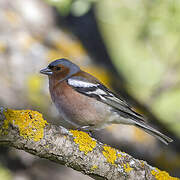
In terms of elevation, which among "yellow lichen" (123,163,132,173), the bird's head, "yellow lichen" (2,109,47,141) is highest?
the bird's head

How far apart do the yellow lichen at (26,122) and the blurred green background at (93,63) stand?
1.67 m

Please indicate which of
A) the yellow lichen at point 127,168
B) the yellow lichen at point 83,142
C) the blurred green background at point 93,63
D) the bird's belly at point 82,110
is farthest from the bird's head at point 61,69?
the yellow lichen at point 127,168

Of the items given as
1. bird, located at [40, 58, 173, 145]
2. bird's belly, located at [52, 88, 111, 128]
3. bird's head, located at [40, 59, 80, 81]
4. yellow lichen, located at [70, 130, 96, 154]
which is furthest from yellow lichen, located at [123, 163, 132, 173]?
bird's head, located at [40, 59, 80, 81]

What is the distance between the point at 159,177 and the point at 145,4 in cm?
285

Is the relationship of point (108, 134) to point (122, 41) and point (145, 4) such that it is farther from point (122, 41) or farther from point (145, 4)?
point (122, 41)

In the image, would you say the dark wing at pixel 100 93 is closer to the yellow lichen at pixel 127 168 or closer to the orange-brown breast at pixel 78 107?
the orange-brown breast at pixel 78 107

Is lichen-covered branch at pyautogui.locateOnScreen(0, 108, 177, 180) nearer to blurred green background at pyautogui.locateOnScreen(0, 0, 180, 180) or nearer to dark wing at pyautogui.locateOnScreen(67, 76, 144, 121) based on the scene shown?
dark wing at pyautogui.locateOnScreen(67, 76, 144, 121)

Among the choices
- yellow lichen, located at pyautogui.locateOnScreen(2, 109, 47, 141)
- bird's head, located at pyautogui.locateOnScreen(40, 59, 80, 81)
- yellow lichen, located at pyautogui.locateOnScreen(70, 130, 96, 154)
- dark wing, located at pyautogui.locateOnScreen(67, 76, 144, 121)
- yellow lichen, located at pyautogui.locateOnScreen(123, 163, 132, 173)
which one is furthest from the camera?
bird's head, located at pyautogui.locateOnScreen(40, 59, 80, 81)

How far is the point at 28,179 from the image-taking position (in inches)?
171

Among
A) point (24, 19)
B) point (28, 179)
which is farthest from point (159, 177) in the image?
point (24, 19)

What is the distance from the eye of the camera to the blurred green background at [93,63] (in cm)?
456

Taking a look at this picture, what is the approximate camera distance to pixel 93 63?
583 cm

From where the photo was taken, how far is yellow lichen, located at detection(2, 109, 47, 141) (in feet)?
8.70

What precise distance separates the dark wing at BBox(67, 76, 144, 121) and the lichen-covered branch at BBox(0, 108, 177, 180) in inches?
50.2
